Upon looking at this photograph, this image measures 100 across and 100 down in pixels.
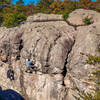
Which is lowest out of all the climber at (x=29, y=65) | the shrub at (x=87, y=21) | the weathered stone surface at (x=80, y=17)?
the climber at (x=29, y=65)

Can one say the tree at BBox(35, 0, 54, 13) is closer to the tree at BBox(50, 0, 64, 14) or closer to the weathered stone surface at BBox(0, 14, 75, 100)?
the tree at BBox(50, 0, 64, 14)

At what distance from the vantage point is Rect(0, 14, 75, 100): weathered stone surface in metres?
19.1

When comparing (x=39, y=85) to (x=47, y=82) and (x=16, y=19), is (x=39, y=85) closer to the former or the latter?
(x=47, y=82)

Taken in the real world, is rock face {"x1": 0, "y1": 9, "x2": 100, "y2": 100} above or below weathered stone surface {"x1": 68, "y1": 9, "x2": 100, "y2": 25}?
below

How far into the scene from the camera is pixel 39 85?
20.3m

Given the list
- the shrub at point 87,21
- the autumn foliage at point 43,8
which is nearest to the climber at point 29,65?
the autumn foliage at point 43,8

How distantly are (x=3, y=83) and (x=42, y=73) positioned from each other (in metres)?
9.15

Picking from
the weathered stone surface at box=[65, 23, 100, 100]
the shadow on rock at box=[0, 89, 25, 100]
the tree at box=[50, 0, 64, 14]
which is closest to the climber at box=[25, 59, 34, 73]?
the shadow on rock at box=[0, 89, 25, 100]

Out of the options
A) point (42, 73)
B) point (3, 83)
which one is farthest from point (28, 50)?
point (3, 83)

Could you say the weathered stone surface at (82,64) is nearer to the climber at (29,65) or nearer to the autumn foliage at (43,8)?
the climber at (29,65)

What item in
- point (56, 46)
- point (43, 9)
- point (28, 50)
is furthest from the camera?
point (43, 9)

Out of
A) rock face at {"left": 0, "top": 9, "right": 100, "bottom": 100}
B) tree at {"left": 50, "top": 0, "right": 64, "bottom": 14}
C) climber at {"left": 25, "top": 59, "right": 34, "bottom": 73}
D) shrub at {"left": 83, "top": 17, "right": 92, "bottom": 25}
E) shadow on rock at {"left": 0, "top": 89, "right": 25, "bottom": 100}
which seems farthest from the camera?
tree at {"left": 50, "top": 0, "right": 64, "bottom": 14}

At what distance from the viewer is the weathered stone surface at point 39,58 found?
19.1 m

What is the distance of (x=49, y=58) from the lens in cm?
1947
